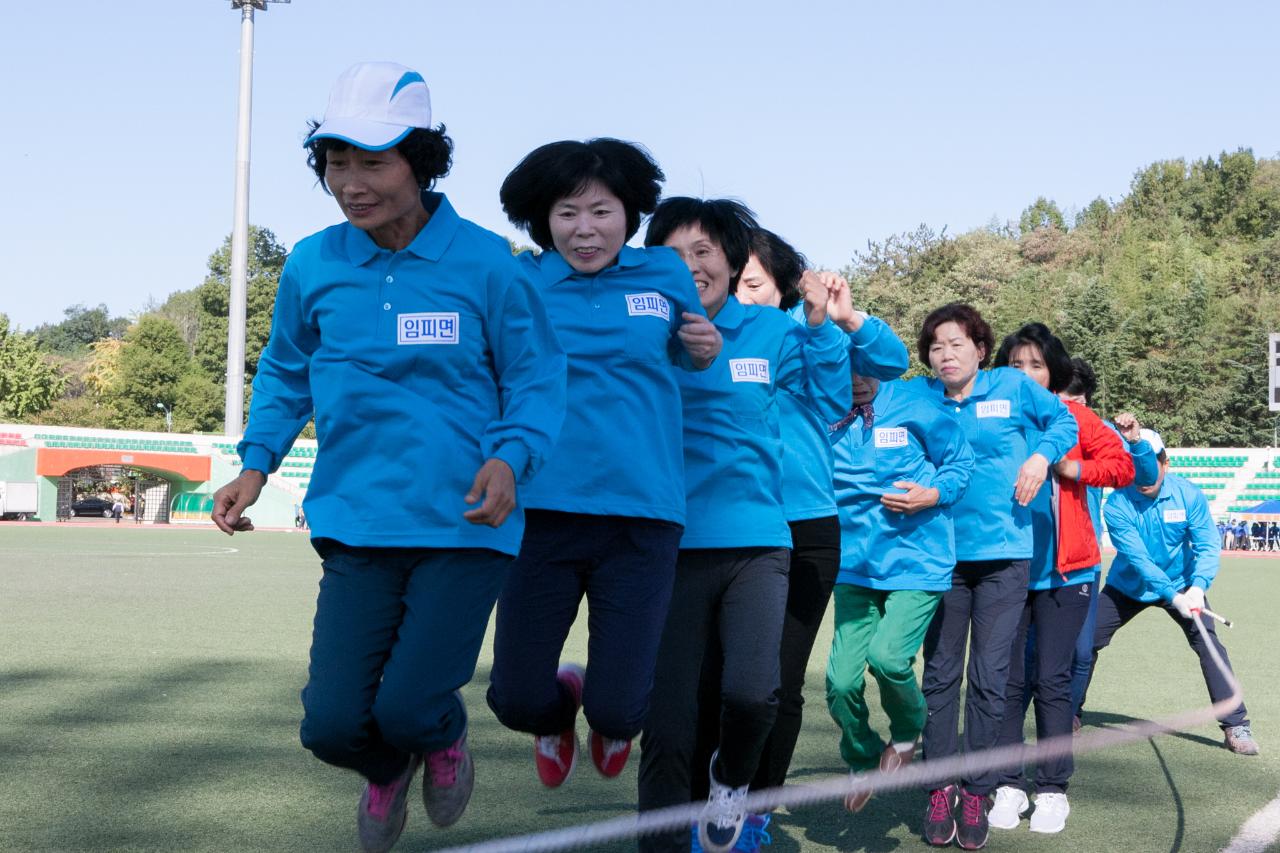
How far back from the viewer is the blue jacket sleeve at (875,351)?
516 centimetres

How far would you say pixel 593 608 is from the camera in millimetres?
4250

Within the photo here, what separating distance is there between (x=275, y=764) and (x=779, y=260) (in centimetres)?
311

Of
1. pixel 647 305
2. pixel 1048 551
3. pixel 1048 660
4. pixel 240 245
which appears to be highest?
pixel 240 245

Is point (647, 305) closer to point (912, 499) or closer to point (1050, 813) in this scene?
point (912, 499)

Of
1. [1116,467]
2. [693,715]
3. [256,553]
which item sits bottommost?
[256,553]

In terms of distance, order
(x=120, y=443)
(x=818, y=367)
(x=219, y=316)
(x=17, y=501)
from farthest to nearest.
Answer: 1. (x=219, y=316)
2. (x=120, y=443)
3. (x=17, y=501)
4. (x=818, y=367)

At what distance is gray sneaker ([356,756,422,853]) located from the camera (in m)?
3.94

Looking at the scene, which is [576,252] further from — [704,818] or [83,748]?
[83,748]

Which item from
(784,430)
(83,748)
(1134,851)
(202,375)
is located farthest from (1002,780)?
(202,375)

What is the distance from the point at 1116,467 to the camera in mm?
6711

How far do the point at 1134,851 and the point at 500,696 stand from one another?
2.49 meters

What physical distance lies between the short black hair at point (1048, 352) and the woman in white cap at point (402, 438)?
3744mm

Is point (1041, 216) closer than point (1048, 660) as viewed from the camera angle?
No

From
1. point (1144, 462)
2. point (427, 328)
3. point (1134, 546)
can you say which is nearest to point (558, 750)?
point (427, 328)
